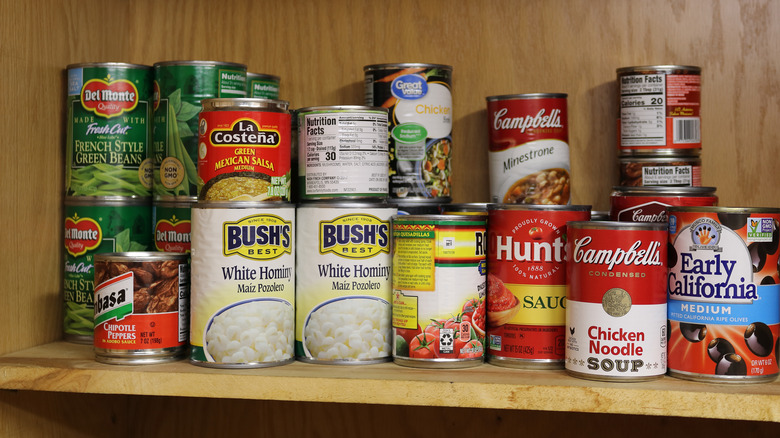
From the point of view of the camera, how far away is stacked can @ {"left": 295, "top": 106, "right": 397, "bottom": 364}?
118 cm

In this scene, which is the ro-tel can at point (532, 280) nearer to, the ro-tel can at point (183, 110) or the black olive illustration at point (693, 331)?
the black olive illustration at point (693, 331)

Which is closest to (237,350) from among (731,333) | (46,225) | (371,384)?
(371,384)

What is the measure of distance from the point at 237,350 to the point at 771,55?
3.49 feet

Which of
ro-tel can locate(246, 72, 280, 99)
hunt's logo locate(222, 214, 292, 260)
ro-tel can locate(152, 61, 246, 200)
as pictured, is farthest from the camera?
ro-tel can locate(246, 72, 280, 99)

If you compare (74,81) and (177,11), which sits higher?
(177,11)

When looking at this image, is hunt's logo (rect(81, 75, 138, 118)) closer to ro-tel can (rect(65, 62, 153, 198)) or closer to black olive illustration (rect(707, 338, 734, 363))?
ro-tel can (rect(65, 62, 153, 198))

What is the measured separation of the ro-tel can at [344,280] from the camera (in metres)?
1.19

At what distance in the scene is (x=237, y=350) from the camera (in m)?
1.16

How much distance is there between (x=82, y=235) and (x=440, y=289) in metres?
0.63

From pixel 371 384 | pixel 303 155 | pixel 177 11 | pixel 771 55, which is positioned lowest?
pixel 371 384

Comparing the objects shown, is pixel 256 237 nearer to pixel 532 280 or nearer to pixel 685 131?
pixel 532 280

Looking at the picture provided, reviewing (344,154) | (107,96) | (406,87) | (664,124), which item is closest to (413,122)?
(406,87)

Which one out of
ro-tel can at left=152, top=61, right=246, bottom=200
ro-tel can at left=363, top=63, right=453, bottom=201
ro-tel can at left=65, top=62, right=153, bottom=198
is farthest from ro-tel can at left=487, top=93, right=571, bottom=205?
ro-tel can at left=65, top=62, right=153, bottom=198

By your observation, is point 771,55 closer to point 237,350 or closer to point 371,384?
point 371,384
